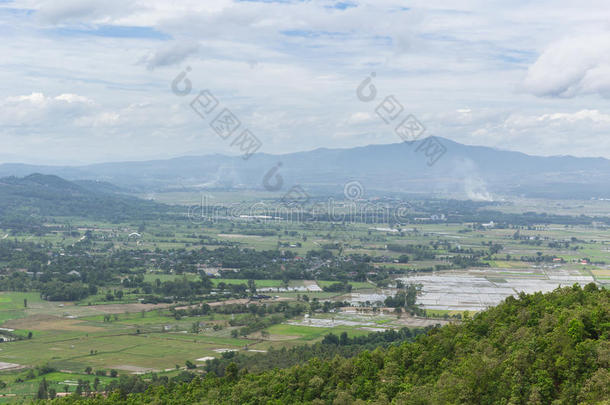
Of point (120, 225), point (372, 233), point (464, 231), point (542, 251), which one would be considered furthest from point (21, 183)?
point (542, 251)

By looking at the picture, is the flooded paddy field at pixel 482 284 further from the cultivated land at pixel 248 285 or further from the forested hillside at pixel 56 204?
the forested hillside at pixel 56 204

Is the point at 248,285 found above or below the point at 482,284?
above

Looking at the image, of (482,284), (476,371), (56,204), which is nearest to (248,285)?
(482,284)

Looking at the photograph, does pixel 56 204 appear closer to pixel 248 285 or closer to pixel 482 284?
pixel 248 285

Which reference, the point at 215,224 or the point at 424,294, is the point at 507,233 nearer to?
the point at 215,224

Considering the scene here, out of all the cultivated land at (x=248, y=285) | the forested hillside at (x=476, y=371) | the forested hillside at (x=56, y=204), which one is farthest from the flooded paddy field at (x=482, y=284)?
the forested hillside at (x=56, y=204)

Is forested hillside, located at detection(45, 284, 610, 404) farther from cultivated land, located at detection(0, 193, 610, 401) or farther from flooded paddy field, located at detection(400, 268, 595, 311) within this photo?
flooded paddy field, located at detection(400, 268, 595, 311)
